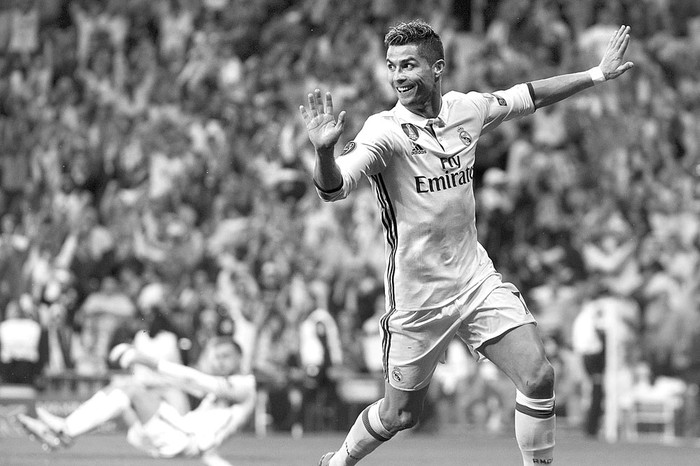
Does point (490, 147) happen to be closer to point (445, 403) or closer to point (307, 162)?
point (307, 162)

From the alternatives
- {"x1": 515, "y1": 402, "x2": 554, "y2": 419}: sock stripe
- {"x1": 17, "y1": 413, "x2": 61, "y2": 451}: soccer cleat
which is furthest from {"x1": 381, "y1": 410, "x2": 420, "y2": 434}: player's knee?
{"x1": 17, "y1": 413, "x2": 61, "y2": 451}: soccer cleat

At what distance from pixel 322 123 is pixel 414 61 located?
1.07 meters

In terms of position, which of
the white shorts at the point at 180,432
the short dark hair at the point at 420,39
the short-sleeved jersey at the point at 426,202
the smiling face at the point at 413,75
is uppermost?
the short dark hair at the point at 420,39

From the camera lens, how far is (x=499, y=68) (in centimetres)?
2116

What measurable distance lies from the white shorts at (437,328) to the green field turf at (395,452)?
5.31 m

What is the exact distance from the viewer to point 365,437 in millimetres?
8289

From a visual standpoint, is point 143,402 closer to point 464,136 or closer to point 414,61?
point 464,136

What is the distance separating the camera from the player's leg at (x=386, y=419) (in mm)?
8164

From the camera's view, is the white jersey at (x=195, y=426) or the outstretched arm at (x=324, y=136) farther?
the white jersey at (x=195, y=426)

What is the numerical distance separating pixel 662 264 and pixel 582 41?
4588 mm

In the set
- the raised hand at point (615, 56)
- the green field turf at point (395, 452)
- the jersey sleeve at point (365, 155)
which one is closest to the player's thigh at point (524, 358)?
the jersey sleeve at point (365, 155)

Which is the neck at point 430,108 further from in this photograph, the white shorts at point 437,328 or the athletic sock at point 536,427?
the athletic sock at point 536,427

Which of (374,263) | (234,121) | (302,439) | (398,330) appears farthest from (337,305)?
(398,330)

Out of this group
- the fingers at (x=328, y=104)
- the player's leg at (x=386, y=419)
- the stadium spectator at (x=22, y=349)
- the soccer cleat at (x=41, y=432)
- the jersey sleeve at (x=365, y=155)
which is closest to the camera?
the fingers at (x=328, y=104)
